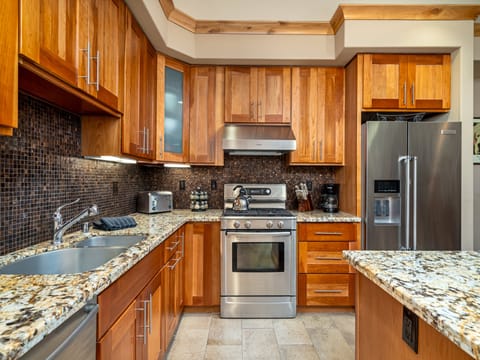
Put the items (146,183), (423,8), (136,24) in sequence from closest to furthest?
(136,24) → (423,8) → (146,183)

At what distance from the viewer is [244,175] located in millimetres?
3254

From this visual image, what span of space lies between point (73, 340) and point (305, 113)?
2.71 metres

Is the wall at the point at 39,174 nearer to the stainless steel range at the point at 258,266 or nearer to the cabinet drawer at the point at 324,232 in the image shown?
the stainless steel range at the point at 258,266

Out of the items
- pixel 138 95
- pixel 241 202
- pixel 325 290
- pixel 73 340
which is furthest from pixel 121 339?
pixel 325 290

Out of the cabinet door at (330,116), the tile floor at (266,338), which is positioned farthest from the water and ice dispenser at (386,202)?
the tile floor at (266,338)

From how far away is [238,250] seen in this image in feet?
8.44

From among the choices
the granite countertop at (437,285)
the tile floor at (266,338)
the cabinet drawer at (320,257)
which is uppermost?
the granite countertop at (437,285)

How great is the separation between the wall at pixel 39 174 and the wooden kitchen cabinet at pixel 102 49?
0.33 m

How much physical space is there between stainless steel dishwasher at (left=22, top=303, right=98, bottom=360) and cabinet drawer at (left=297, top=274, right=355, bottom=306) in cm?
206

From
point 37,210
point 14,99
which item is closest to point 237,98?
point 37,210

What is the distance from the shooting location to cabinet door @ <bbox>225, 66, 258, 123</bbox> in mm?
2936

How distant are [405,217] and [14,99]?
276cm

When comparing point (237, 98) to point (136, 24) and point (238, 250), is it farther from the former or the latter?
point (238, 250)

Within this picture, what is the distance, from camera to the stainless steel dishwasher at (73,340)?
26.8 inches
